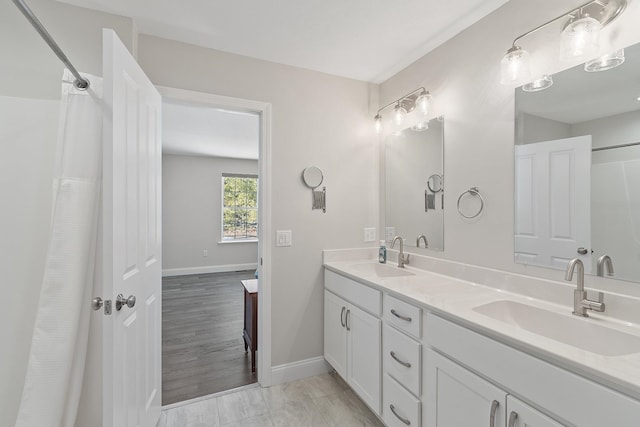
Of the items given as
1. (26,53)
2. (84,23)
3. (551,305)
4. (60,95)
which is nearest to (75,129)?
(60,95)

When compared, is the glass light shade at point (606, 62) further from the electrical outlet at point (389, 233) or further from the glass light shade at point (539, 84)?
the electrical outlet at point (389, 233)

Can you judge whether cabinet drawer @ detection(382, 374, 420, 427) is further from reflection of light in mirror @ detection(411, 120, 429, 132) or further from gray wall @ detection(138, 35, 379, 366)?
reflection of light in mirror @ detection(411, 120, 429, 132)

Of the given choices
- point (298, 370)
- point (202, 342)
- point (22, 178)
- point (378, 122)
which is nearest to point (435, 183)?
point (378, 122)

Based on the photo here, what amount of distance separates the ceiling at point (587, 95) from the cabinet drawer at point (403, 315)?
116 cm

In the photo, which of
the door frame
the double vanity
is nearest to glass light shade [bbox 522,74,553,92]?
the double vanity

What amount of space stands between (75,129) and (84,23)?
2.29 feet

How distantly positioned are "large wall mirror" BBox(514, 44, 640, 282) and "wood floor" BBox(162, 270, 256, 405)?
7.45 feet

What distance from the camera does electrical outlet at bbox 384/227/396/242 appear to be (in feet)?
8.07

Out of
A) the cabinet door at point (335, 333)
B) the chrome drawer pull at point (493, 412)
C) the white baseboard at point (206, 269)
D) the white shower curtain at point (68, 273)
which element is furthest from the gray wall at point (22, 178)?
the white baseboard at point (206, 269)

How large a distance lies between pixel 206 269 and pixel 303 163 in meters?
4.71

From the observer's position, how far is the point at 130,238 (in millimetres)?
1349

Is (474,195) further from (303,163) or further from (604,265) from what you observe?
(303,163)

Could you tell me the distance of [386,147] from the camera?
100 inches

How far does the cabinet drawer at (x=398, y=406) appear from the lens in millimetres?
1427
